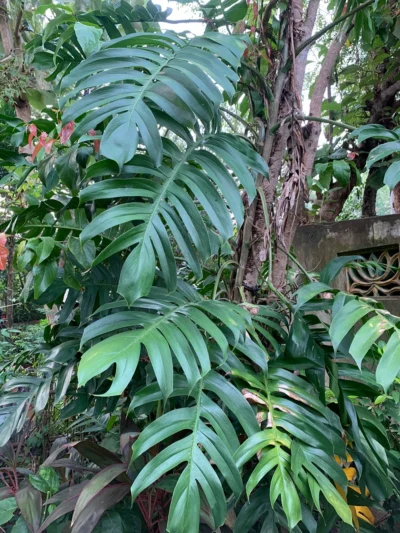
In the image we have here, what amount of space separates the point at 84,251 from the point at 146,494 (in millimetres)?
579

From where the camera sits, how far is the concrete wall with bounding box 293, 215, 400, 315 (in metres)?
1.89

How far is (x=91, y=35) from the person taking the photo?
2.93 ft

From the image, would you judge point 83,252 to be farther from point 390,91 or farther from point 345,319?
point 390,91

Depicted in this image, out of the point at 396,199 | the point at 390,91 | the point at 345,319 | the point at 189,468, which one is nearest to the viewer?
the point at 189,468

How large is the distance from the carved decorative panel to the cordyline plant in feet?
3.32

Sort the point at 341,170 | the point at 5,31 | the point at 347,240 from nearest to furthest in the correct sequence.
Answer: the point at 341,170 → the point at 347,240 → the point at 5,31

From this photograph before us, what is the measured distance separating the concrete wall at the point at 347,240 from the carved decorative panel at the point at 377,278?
3cm

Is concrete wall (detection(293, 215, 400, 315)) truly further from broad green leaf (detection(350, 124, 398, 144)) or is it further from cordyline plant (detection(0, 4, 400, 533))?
cordyline plant (detection(0, 4, 400, 533))

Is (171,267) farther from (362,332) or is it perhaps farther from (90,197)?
(362,332)

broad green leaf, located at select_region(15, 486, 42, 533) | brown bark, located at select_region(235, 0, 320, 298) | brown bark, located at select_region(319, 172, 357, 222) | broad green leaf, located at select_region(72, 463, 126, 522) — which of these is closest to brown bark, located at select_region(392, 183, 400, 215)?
brown bark, located at select_region(319, 172, 357, 222)

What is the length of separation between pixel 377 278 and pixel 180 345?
1496mm

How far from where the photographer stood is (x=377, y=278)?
1940 millimetres

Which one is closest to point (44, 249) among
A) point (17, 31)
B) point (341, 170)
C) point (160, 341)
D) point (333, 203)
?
point (160, 341)

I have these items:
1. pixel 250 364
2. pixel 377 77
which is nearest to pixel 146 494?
pixel 250 364
